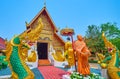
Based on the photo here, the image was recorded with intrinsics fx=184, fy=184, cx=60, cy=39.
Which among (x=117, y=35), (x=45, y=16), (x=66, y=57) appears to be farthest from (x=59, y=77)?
(x=117, y=35)

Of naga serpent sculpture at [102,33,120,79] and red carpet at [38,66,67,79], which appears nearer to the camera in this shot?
naga serpent sculpture at [102,33,120,79]

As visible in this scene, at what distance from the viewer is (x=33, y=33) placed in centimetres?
575

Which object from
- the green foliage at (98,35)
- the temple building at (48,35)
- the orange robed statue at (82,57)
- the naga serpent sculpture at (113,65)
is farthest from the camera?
the green foliage at (98,35)

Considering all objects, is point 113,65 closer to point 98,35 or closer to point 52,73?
point 52,73

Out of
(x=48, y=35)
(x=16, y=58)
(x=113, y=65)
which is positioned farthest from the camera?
(x=48, y=35)

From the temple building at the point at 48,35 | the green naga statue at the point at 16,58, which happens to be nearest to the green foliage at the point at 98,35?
the temple building at the point at 48,35

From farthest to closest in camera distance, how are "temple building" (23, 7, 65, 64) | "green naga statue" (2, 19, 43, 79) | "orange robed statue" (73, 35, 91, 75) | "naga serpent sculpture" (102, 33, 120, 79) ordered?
1. "temple building" (23, 7, 65, 64)
2. "naga serpent sculpture" (102, 33, 120, 79)
3. "orange robed statue" (73, 35, 91, 75)
4. "green naga statue" (2, 19, 43, 79)

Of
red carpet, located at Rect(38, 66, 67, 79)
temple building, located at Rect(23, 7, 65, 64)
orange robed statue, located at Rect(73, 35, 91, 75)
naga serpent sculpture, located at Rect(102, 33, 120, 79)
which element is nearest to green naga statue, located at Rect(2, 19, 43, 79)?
red carpet, located at Rect(38, 66, 67, 79)

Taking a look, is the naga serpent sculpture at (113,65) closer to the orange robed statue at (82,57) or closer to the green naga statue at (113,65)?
the green naga statue at (113,65)

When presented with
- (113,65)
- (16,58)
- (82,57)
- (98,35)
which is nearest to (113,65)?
(113,65)

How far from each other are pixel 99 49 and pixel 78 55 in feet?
54.6

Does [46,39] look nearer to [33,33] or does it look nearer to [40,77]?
[40,77]

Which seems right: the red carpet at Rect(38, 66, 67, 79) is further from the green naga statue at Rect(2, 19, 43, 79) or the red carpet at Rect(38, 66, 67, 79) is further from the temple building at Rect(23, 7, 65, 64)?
the temple building at Rect(23, 7, 65, 64)

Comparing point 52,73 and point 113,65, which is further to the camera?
point 52,73
